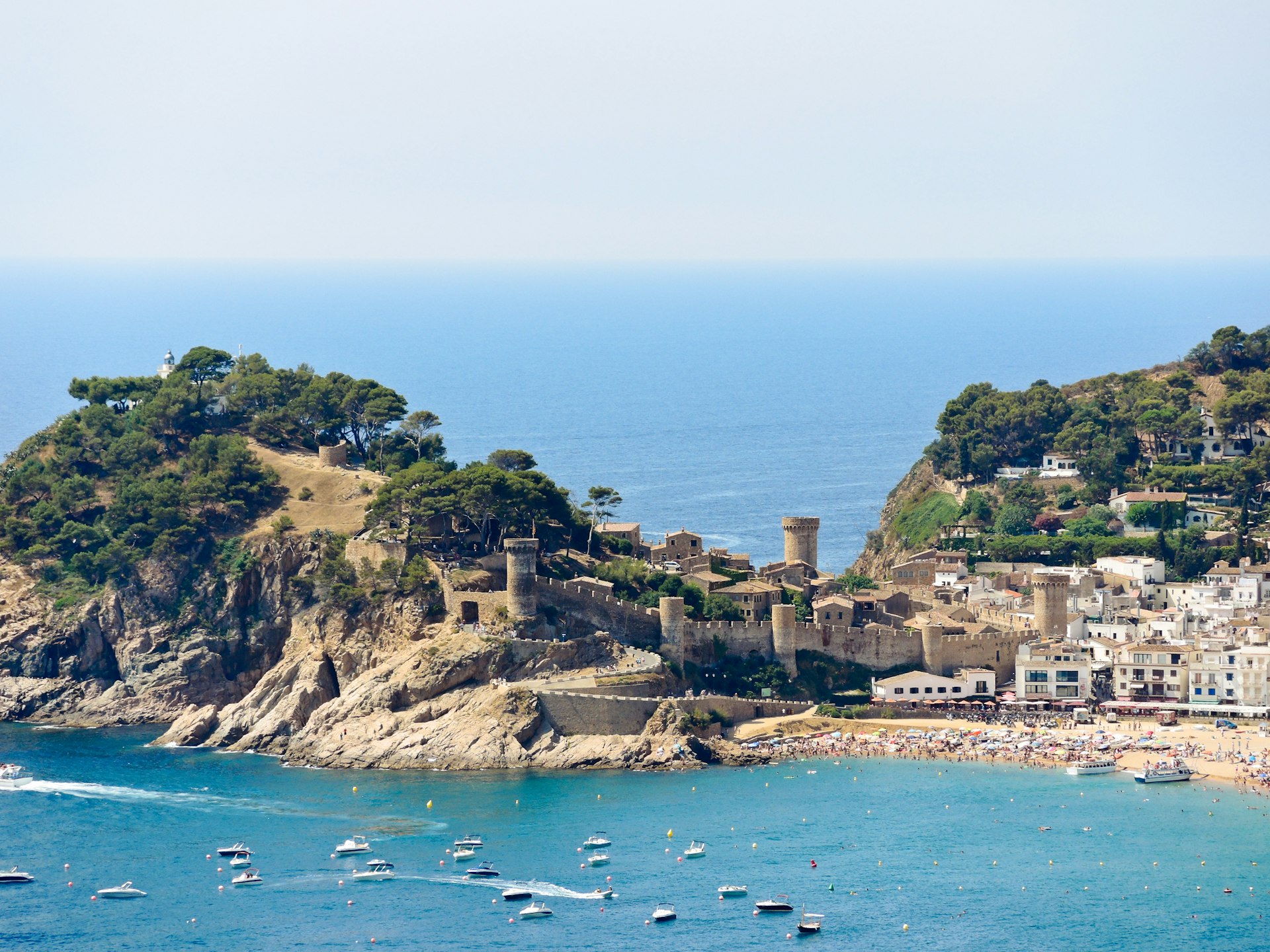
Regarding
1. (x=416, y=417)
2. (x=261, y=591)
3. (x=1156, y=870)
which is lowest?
(x=1156, y=870)

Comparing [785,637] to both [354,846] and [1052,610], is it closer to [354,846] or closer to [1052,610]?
[1052,610]

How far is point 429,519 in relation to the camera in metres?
77.1

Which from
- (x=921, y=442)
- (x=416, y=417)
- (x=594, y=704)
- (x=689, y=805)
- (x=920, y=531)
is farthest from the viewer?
(x=921, y=442)

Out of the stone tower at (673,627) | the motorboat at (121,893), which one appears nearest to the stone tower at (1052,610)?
the stone tower at (673,627)

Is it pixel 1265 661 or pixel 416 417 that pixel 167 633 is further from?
pixel 1265 661

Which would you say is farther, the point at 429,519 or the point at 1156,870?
the point at 429,519

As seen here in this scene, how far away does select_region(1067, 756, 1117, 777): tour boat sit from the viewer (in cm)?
6631

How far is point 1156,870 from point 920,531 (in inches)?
1556

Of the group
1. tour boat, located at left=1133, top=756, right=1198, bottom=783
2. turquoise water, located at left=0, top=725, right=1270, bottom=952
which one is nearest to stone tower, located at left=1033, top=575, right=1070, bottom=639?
turquoise water, located at left=0, top=725, right=1270, bottom=952

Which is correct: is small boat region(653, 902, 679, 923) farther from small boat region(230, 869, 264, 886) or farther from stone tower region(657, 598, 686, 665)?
stone tower region(657, 598, 686, 665)

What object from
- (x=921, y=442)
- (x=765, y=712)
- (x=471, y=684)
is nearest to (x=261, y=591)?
(x=471, y=684)

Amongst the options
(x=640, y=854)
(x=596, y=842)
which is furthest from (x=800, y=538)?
(x=640, y=854)

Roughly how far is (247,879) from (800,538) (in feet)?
103

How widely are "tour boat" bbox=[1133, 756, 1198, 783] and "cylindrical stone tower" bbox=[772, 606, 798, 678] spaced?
1230cm
